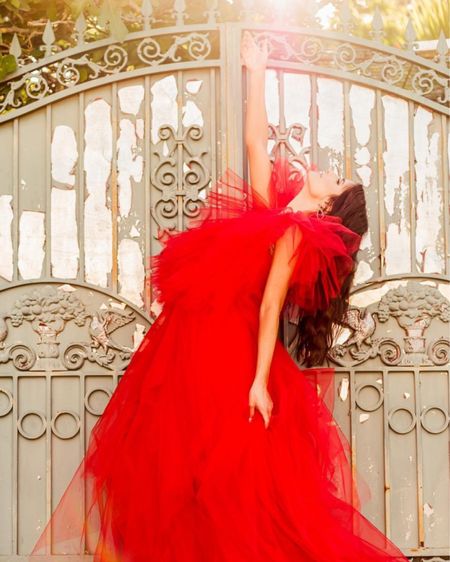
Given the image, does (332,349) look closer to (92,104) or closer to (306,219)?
(306,219)

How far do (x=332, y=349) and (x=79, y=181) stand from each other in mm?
1271

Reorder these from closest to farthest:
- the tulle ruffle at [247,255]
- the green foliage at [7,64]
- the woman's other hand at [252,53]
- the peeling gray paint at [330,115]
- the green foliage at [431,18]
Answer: the tulle ruffle at [247,255] < the woman's other hand at [252,53] < the green foliage at [7,64] < the peeling gray paint at [330,115] < the green foliage at [431,18]

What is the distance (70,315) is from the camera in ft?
12.3

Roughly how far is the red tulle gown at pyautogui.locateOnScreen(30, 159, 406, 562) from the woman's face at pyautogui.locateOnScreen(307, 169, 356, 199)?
0.14 metres

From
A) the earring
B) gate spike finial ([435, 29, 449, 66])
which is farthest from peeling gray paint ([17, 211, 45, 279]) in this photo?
gate spike finial ([435, 29, 449, 66])

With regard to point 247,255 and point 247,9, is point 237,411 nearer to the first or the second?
point 247,255

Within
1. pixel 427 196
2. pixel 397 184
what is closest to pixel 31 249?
pixel 397 184

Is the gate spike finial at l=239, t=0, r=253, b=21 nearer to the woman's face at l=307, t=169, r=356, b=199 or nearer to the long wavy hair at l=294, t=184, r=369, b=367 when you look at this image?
the woman's face at l=307, t=169, r=356, b=199

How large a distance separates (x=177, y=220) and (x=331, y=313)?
777 millimetres

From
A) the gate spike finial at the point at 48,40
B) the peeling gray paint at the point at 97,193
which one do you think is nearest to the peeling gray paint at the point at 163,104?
the peeling gray paint at the point at 97,193

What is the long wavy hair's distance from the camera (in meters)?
3.40

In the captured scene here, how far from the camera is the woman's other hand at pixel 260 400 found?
307 cm

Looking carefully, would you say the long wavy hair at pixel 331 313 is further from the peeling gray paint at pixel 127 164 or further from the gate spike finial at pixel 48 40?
the gate spike finial at pixel 48 40

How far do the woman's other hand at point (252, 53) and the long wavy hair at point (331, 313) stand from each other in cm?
65
